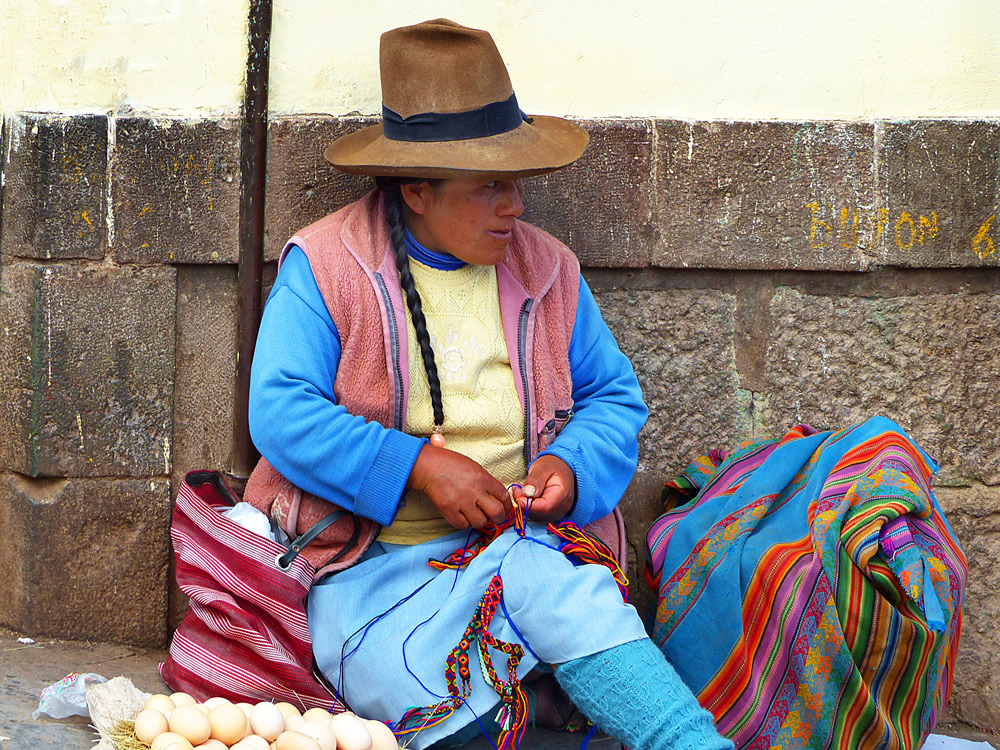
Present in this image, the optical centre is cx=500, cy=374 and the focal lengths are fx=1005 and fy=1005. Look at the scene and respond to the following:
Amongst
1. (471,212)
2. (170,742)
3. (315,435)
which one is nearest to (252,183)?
(471,212)

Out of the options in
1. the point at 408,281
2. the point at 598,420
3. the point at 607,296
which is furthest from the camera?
the point at 607,296

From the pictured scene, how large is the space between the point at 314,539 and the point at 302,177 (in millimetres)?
1052

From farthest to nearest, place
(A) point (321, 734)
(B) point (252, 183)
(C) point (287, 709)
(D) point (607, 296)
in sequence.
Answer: (D) point (607, 296), (B) point (252, 183), (C) point (287, 709), (A) point (321, 734)

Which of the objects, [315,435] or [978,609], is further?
[978,609]

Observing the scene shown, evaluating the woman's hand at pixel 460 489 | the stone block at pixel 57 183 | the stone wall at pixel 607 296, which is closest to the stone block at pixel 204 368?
the stone wall at pixel 607 296

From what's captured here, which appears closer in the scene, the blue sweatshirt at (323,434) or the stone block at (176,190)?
the blue sweatshirt at (323,434)

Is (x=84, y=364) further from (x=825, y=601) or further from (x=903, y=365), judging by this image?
(x=903, y=365)

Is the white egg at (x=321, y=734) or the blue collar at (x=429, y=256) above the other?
the blue collar at (x=429, y=256)

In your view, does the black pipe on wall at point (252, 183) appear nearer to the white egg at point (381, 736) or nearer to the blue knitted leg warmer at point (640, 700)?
the white egg at point (381, 736)

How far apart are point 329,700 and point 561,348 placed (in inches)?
40.6

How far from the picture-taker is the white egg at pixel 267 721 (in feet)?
6.90

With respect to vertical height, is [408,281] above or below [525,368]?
above

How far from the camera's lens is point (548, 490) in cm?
236

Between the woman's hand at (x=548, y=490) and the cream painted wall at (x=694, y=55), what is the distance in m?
1.08
